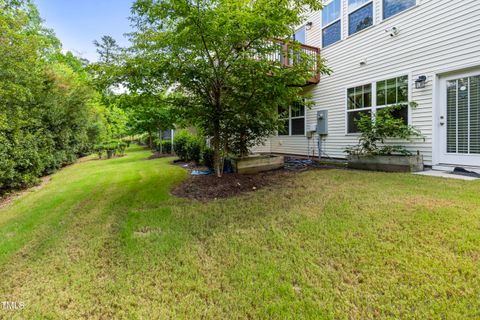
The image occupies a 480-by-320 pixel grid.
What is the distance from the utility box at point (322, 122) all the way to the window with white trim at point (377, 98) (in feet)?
2.82

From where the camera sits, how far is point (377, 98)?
6.66 meters

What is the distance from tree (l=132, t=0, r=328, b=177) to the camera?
374 cm

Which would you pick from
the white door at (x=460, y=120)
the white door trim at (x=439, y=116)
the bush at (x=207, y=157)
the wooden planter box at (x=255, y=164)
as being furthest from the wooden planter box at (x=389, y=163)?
the bush at (x=207, y=157)

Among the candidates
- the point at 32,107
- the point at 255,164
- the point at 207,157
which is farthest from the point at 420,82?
the point at 32,107

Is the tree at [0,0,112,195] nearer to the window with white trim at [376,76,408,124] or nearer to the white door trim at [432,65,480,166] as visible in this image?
the window with white trim at [376,76,408,124]

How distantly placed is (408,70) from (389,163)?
2456mm

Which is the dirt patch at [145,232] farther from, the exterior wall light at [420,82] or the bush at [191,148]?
the exterior wall light at [420,82]

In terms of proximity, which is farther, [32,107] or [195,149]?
[195,149]

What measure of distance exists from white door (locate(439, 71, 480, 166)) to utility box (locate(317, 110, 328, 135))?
10.9 feet

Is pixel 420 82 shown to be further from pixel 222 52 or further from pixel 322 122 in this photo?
pixel 222 52

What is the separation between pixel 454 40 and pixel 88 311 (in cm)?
763

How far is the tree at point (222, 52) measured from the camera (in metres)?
3.74

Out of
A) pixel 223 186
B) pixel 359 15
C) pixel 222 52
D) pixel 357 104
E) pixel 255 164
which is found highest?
pixel 359 15

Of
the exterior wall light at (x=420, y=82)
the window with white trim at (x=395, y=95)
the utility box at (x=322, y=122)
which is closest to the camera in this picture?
the exterior wall light at (x=420, y=82)
